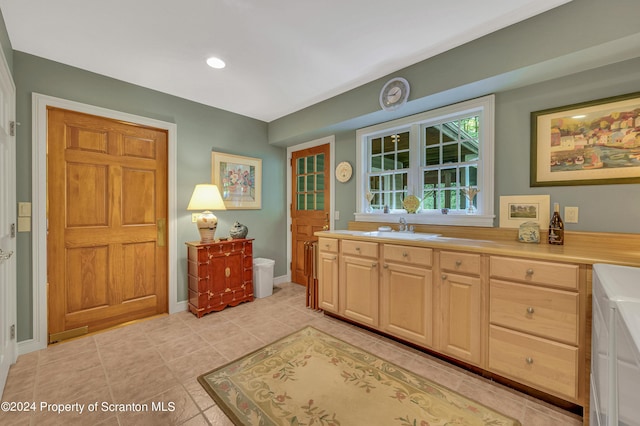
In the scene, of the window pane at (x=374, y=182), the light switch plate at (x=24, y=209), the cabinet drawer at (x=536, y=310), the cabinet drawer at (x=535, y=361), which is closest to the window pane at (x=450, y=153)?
the window pane at (x=374, y=182)

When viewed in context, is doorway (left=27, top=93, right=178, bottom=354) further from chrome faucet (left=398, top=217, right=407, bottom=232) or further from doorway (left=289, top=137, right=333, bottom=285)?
chrome faucet (left=398, top=217, right=407, bottom=232)

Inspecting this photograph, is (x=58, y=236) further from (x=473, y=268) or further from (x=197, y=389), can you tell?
(x=473, y=268)

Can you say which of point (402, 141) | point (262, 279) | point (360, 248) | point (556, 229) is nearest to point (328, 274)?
point (360, 248)

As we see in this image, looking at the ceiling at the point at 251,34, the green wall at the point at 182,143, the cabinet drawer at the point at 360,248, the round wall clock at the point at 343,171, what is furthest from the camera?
the round wall clock at the point at 343,171

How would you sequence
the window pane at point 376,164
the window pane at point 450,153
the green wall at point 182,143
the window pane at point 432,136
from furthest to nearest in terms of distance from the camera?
the window pane at point 376,164
the window pane at point 432,136
the window pane at point 450,153
the green wall at point 182,143

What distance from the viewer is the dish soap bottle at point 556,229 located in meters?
1.96

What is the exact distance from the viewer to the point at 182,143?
317 cm

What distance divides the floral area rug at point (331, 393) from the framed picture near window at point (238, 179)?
83.6 inches

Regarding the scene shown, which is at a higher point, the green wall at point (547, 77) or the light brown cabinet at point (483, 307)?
the green wall at point (547, 77)

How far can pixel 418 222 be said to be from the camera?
2816 millimetres

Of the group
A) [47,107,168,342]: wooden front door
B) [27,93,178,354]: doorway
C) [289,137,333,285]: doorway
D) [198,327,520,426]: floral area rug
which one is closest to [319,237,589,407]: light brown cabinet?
[198,327,520,426]: floral area rug

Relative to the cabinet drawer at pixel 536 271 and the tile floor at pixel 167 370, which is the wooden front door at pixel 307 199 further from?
the cabinet drawer at pixel 536 271

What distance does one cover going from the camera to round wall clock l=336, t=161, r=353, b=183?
3444 millimetres

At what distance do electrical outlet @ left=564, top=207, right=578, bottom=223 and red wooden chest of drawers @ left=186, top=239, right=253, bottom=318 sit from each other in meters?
3.16
